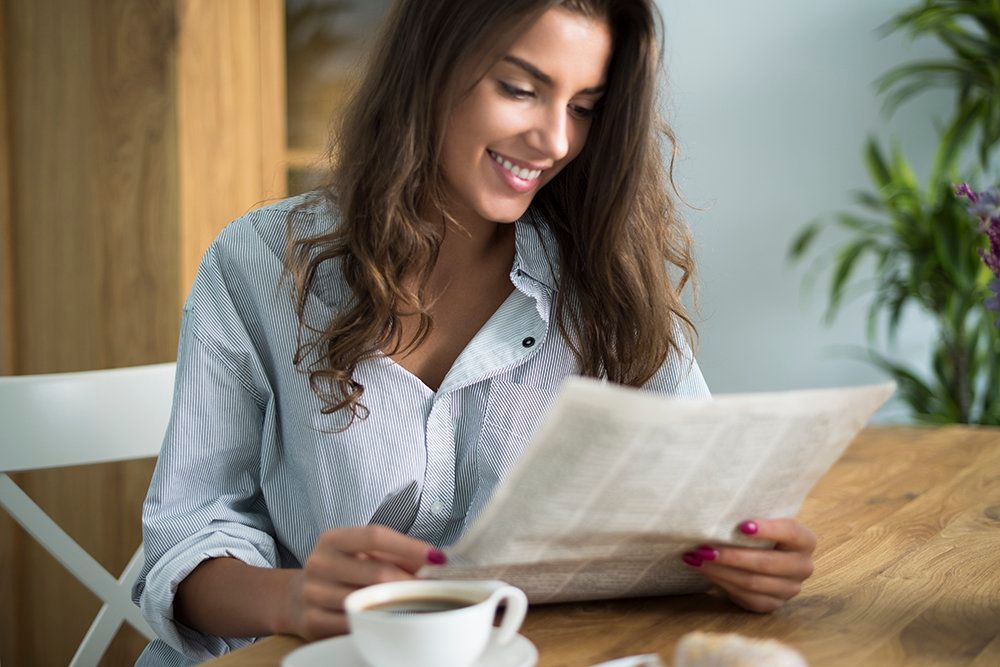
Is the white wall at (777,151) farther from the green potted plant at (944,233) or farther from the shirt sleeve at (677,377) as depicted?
the shirt sleeve at (677,377)

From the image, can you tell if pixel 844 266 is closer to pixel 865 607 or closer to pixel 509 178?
pixel 509 178

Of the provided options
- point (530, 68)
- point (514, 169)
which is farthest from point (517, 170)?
point (530, 68)

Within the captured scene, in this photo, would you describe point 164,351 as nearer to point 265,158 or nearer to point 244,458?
point 265,158

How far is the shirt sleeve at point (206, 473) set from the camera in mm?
1138

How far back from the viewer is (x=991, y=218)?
99 cm

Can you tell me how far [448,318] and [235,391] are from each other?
0.26 metres

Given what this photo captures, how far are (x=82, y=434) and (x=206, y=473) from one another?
340mm

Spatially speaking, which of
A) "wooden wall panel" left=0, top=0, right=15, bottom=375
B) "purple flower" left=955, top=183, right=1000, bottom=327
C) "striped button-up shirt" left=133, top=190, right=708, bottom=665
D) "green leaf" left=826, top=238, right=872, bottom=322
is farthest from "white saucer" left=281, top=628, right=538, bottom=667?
"green leaf" left=826, top=238, right=872, bottom=322

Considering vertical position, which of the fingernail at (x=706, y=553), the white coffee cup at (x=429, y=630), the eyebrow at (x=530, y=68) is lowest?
the fingernail at (x=706, y=553)

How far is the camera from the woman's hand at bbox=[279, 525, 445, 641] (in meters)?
0.88

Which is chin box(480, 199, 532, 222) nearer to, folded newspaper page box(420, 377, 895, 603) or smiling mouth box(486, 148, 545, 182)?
smiling mouth box(486, 148, 545, 182)

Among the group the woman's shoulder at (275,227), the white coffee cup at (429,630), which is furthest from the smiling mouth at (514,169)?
the white coffee cup at (429,630)

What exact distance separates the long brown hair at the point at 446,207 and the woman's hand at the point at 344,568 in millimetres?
306

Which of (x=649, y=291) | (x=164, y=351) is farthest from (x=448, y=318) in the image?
(x=164, y=351)
